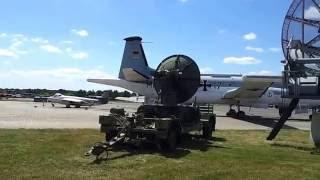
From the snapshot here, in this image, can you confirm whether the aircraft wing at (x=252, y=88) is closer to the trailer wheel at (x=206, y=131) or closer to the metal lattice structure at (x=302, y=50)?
the trailer wheel at (x=206, y=131)

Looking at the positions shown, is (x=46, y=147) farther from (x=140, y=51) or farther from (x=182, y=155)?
(x=140, y=51)

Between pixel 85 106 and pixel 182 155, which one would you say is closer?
pixel 182 155

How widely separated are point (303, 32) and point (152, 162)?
34.7 feet

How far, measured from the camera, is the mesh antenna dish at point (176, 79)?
61.7 feet

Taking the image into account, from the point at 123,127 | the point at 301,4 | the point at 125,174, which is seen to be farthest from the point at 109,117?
the point at 301,4

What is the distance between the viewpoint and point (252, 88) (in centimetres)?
4662

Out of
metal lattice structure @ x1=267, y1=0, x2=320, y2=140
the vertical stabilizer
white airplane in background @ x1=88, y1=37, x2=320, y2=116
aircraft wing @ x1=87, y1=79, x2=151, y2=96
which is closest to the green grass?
metal lattice structure @ x1=267, y1=0, x2=320, y2=140

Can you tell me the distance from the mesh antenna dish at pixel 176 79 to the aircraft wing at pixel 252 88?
22.9m

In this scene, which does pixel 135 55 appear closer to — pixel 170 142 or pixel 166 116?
pixel 166 116

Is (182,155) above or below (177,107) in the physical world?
below

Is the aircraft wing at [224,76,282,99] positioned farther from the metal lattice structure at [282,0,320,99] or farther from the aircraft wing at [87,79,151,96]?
the metal lattice structure at [282,0,320,99]

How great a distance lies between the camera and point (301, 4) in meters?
20.5

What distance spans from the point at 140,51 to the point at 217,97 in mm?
9545

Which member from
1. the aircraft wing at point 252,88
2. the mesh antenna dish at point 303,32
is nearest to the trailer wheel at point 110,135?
the mesh antenna dish at point 303,32
